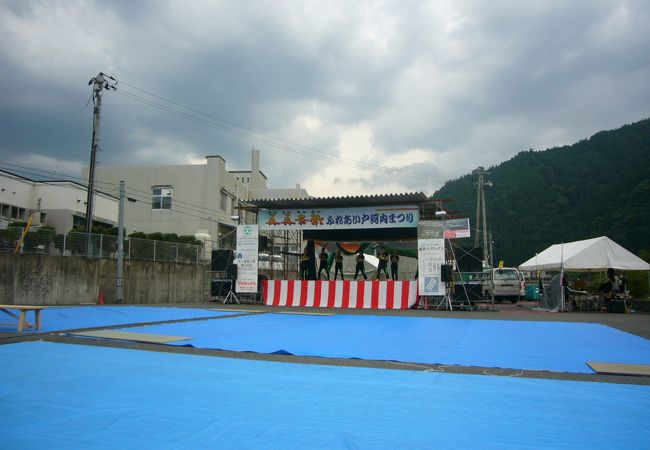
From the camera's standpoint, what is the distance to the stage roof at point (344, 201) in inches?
654

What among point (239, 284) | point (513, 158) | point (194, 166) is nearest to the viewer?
point (239, 284)

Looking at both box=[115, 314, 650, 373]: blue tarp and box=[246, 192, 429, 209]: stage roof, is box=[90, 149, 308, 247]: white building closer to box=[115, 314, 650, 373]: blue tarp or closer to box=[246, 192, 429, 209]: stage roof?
box=[246, 192, 429, 209]: stage roof

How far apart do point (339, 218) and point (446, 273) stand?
4804 millimetres

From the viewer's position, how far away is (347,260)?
97.8 ft

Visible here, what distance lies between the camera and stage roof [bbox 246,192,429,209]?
16609 millimetres

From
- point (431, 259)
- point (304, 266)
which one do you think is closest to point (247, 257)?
A: point (304, 266)

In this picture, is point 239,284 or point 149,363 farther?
point 239,284

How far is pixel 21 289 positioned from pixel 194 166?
2596cm

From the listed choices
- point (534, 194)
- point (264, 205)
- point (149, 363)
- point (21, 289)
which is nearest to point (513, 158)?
point (534, 194)

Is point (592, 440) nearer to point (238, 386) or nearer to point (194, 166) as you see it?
point (238, 386)

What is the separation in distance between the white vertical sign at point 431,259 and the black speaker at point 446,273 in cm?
20

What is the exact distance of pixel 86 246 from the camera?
17.8m

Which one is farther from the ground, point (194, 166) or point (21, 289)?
point (194, 166)

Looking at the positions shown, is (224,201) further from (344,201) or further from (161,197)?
(344,201)
